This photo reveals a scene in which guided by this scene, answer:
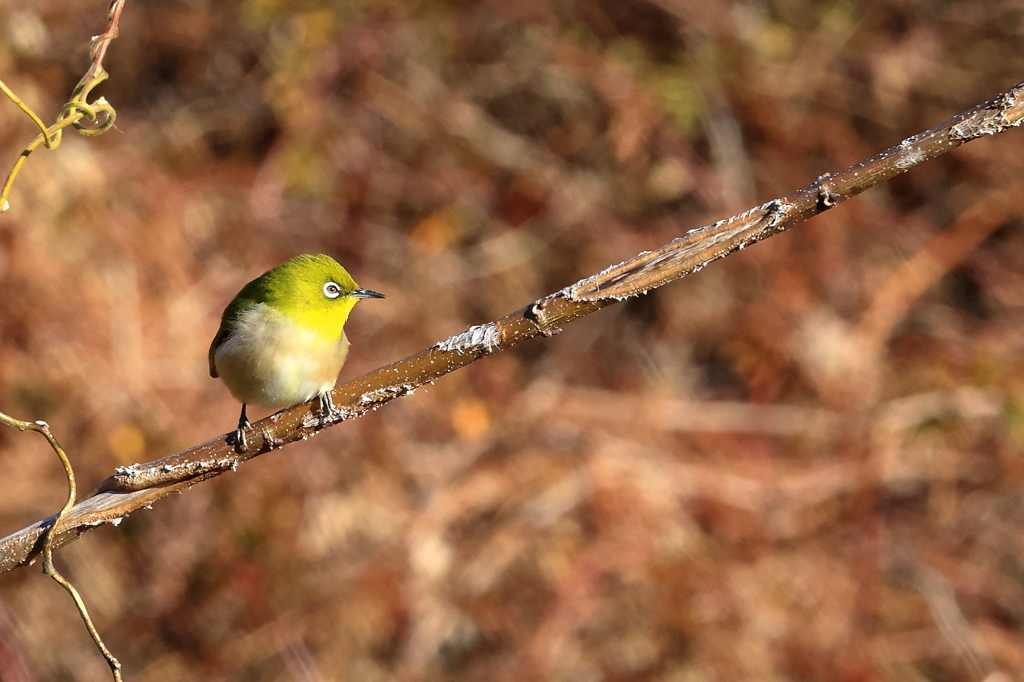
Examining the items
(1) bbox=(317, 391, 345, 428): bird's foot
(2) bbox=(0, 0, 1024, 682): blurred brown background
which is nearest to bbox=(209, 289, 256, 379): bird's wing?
(1) bbox=(317, 391, 345, 428): bird's foot

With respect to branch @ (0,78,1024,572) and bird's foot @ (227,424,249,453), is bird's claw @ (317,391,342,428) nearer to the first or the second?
branch @ (0,78,1024,572)

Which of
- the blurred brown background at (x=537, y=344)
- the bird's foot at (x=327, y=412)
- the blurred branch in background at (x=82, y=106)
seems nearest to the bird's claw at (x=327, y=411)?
the bird's foot at (x=327, y=412)

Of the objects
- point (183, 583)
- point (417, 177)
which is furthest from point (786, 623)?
point (417, 177)

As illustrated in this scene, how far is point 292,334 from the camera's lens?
3.39 meters

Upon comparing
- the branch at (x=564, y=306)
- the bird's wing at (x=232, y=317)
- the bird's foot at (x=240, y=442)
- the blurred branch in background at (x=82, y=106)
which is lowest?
the branch at (x=564, y=306)

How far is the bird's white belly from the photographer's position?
131 inches

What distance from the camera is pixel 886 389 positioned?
685cm

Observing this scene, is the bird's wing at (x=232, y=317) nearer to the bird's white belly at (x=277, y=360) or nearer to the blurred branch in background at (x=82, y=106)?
the bird's white belly at (x=277, y=360)

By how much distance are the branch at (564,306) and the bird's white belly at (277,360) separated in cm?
109

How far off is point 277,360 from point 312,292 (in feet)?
0.90

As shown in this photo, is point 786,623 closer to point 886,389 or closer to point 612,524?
point 612,524

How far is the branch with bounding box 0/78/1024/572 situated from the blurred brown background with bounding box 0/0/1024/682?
3.52 metres

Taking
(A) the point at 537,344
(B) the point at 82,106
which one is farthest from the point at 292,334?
(A) the point at 537,344

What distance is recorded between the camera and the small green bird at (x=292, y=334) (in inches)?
131
